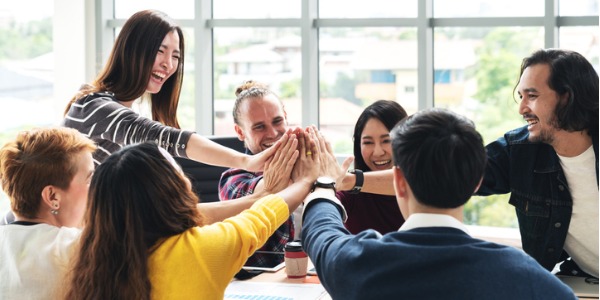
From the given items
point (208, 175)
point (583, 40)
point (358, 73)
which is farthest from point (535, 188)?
point (358, 73)

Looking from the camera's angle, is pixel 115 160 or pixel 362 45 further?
pixel 362 45

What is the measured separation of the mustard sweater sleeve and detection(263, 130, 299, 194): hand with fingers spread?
57cm

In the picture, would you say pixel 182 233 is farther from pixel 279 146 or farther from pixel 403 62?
pixel 403 62

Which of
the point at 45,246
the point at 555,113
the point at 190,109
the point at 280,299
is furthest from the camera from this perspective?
the point at 190,109

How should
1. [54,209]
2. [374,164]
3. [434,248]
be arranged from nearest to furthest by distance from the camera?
[434,248]
[54,209]
[374,164]

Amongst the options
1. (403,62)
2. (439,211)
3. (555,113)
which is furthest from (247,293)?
(403,62)

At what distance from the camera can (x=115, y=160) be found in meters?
2.05

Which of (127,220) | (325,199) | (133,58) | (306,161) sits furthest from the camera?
(133,58)

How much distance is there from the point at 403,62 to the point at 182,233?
3.56 m

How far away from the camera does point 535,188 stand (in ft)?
9.05

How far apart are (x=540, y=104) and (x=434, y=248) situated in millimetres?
1291

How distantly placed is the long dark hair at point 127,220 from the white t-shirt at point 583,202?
1319 millimetres

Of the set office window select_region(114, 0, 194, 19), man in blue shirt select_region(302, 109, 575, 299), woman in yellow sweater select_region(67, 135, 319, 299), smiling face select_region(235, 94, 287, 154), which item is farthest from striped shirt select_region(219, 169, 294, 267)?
office window select_region(114, 0, 194, 19)

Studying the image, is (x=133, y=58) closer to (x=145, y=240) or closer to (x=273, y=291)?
(x=273, y=291)
